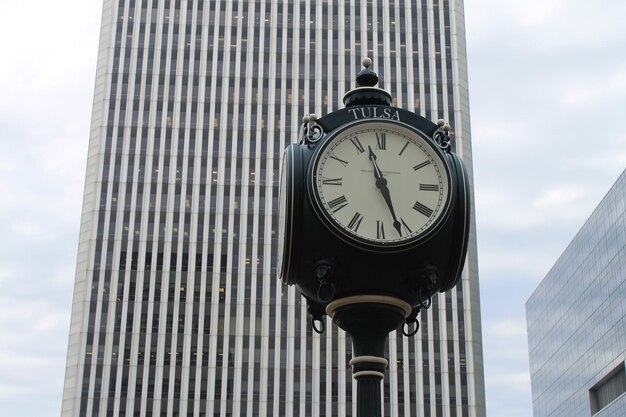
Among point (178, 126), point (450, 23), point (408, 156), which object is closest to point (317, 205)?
point (408, 156)

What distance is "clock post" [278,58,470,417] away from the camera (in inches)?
201

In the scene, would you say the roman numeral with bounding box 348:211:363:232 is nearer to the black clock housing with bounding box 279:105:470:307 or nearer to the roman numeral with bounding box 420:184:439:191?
the black clock housing with bounding box 279:105:470:307

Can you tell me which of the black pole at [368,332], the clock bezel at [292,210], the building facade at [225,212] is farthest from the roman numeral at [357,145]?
the building facade at [225,212]

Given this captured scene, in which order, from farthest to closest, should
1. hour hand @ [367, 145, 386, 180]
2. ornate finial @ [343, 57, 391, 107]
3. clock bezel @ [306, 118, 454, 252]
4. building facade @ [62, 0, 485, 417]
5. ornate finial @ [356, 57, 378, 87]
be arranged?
building facade @ [62, 0, 485, 417] < ornate finial @ [356, 57, 378, 87] < ornate finial @ [343, 57, 391, 107] < hour hand @ [367, 145, 386, 180] < clock bezel @ [306, 118, 454, 252]

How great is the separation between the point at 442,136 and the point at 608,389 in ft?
247

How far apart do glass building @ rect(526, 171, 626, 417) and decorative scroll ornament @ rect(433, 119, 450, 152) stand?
66995 mm

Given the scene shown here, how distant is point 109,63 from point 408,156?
8155cm

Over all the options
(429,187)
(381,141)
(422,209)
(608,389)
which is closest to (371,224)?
(422,209)

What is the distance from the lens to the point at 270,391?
2862 inches

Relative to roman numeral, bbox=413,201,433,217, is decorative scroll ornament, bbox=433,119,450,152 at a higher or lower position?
higher

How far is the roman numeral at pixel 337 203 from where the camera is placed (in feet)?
16.9

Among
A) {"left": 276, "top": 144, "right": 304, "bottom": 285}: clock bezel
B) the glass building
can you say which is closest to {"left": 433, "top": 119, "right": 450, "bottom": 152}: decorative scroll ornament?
{"left": 276, "top": 144, "right": 304, "bottom": 285}: clock bezel

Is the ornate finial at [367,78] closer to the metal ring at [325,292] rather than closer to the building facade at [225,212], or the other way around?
the metal ring at [325,292]

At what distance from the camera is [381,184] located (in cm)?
525
